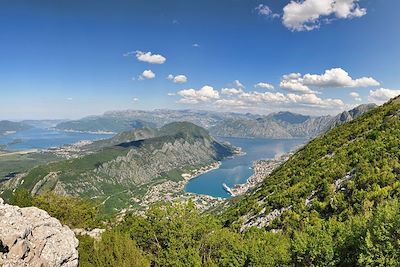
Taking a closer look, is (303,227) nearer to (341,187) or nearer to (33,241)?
(341,187)

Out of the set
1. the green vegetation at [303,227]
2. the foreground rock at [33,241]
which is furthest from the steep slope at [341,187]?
the foreground rock at [33,241]

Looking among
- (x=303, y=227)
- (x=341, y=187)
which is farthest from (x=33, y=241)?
(x=341, y=187)

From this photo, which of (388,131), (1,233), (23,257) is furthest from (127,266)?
(388,131)

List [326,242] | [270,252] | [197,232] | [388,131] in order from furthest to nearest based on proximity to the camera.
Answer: [388,131] → [197,232] → [270,252] → [326,242]

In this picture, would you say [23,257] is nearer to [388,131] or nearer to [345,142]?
[388,131]

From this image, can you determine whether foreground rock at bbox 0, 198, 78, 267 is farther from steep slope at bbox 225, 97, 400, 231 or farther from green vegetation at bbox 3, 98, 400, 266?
steep slope at bbox 225, 97, 400, 231

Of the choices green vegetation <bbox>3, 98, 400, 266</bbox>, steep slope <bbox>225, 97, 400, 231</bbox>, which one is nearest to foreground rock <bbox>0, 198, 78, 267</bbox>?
green vegetation <bbox>3, 98, 400, 266</bbox>

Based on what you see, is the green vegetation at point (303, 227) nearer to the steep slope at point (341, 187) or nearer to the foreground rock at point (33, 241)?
the steep slope at point (341, 187)

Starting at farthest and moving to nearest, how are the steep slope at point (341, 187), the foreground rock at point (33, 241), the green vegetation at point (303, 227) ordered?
the steep slope at point (341, 187), the green vegetation at point (303, 227), the foreground rock at point (33, 241)

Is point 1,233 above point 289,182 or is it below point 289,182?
above
